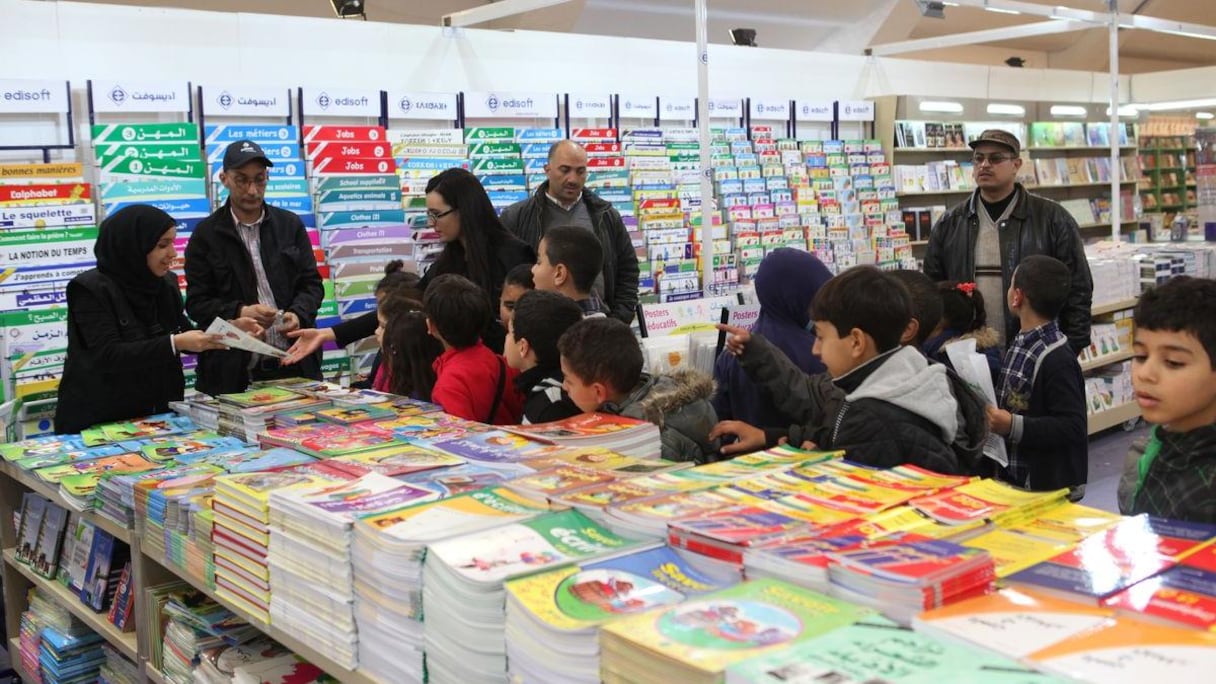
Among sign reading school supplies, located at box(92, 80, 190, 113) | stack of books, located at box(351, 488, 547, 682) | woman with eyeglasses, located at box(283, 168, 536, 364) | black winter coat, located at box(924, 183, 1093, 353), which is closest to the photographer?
stack of books, located at box(351, 488, 547, 682)

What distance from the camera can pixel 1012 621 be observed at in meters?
1.35

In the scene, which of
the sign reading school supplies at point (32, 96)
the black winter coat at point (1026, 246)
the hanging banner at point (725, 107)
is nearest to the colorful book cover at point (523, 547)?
the black winter coat at point (1026, 246)

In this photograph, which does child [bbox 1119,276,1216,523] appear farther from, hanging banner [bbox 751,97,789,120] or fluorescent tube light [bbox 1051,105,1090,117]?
fluorescent tube light [bbox 1051,105,1090,117]

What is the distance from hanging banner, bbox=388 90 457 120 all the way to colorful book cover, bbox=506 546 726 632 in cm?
509

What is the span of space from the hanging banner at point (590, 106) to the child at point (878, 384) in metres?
4.87

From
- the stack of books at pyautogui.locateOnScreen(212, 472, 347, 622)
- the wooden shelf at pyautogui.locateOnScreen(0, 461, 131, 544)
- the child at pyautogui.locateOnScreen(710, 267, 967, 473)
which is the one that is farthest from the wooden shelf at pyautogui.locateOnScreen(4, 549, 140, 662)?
the child at pyautogui.locateOnScreen(710, 267, 967, 473)

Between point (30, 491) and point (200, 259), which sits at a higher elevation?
point (200, 259)

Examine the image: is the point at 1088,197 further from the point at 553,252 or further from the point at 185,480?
the point at 185,480

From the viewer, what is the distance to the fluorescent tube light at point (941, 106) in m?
9.45

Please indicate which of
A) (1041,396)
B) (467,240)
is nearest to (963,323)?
(1041,396)

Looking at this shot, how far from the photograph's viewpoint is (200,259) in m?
4.26

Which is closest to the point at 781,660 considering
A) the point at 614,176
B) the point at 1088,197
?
the point at 614,176

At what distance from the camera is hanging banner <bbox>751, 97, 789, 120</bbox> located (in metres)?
8.28

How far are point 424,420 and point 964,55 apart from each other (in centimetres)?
1389
